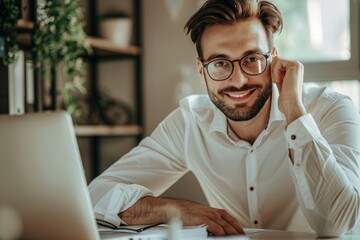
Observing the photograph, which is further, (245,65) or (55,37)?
(55,37)

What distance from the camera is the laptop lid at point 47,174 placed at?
118cm

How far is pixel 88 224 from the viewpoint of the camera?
120 cm

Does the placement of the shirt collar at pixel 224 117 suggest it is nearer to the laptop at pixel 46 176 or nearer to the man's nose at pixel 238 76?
the man's nose at pixel 238 76

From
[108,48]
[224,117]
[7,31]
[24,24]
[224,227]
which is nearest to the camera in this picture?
[224,227]

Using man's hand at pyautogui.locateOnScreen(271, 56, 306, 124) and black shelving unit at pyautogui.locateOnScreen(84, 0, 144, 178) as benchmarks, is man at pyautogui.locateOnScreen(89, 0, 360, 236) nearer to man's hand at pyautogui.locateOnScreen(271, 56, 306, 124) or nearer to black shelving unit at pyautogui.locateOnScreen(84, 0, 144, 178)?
man's hand at pyautogui.locateOnScreen(271, 56, 306, 124)

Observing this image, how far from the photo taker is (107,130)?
139 inches

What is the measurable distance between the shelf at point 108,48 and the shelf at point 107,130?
0.45m

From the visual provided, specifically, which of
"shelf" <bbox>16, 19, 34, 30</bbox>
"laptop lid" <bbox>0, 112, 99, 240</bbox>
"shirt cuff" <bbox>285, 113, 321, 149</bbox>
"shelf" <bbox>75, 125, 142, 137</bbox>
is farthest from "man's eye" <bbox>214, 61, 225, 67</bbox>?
"shelf" <bbox>75, 125, 142, 137</bbox>

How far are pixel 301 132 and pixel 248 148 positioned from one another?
16.4 inches

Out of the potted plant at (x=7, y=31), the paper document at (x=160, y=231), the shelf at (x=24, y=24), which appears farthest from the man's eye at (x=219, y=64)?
the shelf at (x=24, y=24)

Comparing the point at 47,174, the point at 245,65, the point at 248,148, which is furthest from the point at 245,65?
the point at 47,174

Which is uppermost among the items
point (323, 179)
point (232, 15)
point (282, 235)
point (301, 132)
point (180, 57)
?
point (232, 15)

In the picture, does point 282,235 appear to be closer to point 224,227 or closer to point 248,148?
point 224,227

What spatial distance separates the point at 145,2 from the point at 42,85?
3.72 feet
